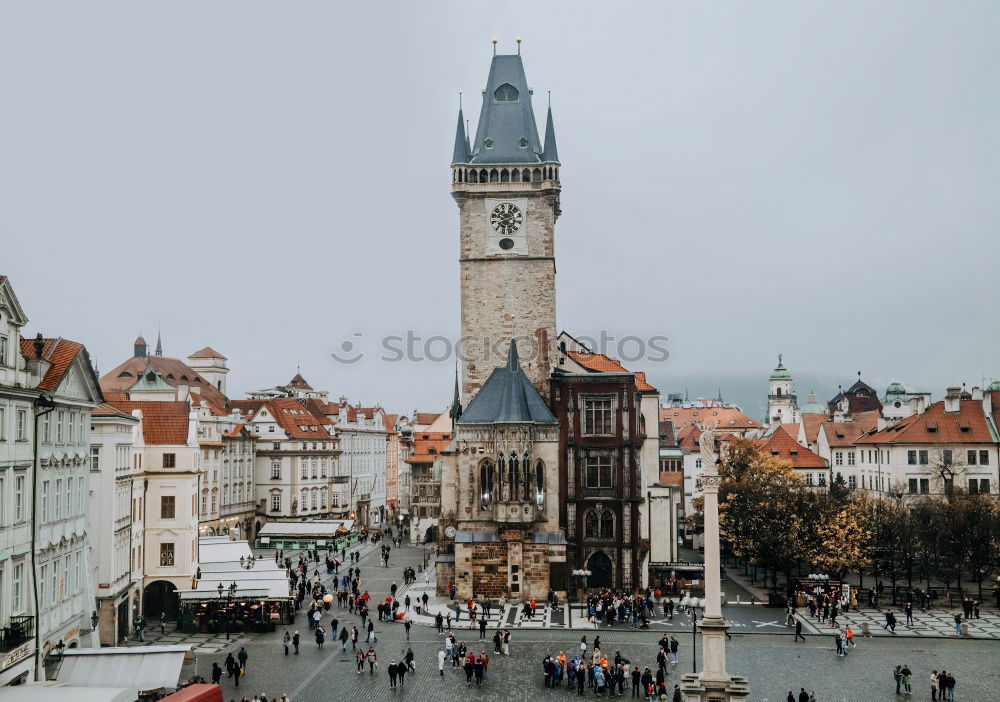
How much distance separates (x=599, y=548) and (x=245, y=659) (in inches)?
1135

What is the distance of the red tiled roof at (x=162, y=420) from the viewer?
180 ft

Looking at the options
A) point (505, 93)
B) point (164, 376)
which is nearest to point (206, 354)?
point (164, 376)

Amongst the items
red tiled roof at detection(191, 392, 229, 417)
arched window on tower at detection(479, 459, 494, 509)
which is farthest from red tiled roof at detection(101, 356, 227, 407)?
arched window on tower at detection(479, 459, 494, 509)

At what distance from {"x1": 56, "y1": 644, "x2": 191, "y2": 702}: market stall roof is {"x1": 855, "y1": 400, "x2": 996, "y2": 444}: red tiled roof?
229 feet

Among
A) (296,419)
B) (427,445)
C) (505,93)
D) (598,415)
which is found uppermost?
(505,93)

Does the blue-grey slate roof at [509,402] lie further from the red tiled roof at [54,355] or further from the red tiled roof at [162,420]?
the red tiled roof at [54,355]

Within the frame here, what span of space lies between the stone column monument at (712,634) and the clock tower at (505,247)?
36.0 metres

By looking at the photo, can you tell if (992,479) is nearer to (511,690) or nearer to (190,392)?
(511,690)

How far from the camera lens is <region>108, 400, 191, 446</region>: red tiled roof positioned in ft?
180

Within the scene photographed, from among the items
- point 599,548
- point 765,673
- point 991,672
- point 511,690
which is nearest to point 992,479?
point 599,548

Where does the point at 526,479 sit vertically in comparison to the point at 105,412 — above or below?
below

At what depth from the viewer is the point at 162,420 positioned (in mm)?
55594

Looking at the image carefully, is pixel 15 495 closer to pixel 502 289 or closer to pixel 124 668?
pixel 124 668

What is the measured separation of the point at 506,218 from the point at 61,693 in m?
47.4
